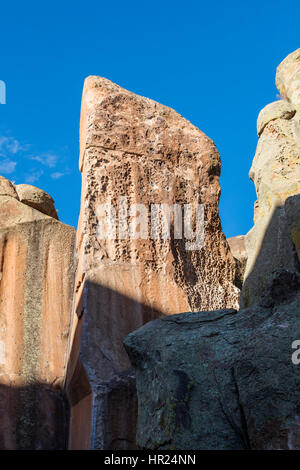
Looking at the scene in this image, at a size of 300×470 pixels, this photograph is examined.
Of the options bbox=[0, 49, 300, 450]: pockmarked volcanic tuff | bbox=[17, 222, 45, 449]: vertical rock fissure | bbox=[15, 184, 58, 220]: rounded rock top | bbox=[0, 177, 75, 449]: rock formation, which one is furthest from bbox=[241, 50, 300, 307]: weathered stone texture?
bbox=[15, 184, 58, 220]: rounded rock top

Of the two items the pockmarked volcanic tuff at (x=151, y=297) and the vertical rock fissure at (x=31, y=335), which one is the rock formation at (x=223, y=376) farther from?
the vertical rock fissure at (x=31, y=335)

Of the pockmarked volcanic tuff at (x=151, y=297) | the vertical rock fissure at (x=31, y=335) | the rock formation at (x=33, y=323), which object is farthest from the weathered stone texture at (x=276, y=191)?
the vertical rock fissure at (x=31, y=335)

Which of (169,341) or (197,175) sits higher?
(197,175)

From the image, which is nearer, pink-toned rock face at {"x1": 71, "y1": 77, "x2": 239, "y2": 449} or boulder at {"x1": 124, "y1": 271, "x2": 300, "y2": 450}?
boulder at {"x1": 124, "y1": 271, "x2": 300, "y2": 450}

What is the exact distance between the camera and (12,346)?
3871mm

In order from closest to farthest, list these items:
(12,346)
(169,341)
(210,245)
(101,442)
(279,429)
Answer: (279,429) < (169,341) < (101,442) < (12,346) < (210,245)

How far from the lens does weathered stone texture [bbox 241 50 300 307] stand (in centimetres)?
367

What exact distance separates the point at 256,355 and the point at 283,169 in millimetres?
2011

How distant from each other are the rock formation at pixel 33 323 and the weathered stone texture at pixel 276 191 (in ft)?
4.25

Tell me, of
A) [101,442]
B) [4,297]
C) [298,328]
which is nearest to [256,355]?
[298,328]

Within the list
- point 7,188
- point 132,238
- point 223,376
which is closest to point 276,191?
point 132,238

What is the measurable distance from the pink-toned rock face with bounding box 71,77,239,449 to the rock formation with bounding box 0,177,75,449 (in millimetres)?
320

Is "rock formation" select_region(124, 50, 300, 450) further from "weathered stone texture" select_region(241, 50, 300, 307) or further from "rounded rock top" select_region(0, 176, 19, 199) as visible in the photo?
"rounded rock top" select_region(0, 176, 19, 199)

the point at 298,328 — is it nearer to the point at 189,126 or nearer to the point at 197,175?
the point at 197,175
